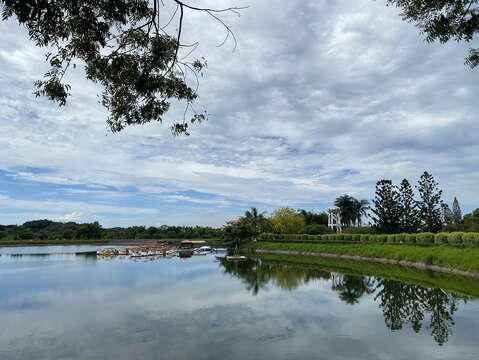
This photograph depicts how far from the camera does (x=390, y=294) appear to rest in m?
22.4

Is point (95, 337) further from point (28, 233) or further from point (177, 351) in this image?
point (28, 233)

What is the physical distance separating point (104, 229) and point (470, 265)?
95.8m

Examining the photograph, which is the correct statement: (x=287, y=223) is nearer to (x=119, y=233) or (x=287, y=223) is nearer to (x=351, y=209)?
(x=351, y=209)

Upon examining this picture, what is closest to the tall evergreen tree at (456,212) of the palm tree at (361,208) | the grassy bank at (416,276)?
the palm tree at (361,208)

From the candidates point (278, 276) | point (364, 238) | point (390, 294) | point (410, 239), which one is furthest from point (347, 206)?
point (390, 294)

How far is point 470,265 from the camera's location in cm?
2727

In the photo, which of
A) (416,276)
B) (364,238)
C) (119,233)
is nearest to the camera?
(416,276)

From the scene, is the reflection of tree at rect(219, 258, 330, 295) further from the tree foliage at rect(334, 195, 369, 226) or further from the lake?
the tree foliage at rect(334, 195, 369, 226)

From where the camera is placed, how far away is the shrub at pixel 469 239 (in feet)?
104

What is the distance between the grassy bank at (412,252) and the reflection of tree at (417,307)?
23.3ft

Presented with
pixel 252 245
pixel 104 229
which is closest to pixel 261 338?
pixel 252 245

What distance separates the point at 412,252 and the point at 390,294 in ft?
53.8

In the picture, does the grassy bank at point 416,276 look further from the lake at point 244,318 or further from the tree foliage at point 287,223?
the tree foliage at point 287,223

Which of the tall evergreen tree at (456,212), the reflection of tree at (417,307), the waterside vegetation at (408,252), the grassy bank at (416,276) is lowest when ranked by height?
the reflection of tree at (417,307)
